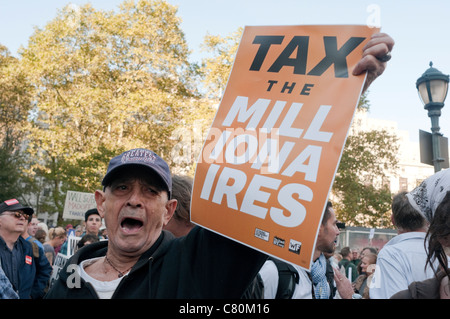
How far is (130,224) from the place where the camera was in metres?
1.95

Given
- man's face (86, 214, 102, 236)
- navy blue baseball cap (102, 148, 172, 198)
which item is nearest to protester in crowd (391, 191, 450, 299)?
navy blue baseball cap (102, 148, 172, 198)

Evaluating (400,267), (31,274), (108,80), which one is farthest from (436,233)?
(108,80)

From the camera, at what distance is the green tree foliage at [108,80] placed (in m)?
22.9

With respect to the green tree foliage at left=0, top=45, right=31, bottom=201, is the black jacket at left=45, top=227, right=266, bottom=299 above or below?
below

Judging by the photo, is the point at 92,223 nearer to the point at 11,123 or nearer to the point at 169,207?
the point at 169,207

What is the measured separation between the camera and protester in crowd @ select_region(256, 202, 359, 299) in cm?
272

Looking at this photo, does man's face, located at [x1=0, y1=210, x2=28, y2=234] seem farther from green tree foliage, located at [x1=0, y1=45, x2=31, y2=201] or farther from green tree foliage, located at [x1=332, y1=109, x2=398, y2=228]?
green tree foliage, located at [x1=0, y1=45, x2=31, y2=201]

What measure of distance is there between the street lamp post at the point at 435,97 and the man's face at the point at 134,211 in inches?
174

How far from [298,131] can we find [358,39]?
1.37ft

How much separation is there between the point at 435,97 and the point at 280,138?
14.9 feet

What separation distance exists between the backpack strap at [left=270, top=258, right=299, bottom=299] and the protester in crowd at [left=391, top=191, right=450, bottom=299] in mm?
1086

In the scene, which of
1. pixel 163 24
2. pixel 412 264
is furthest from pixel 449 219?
pixel 163 24
